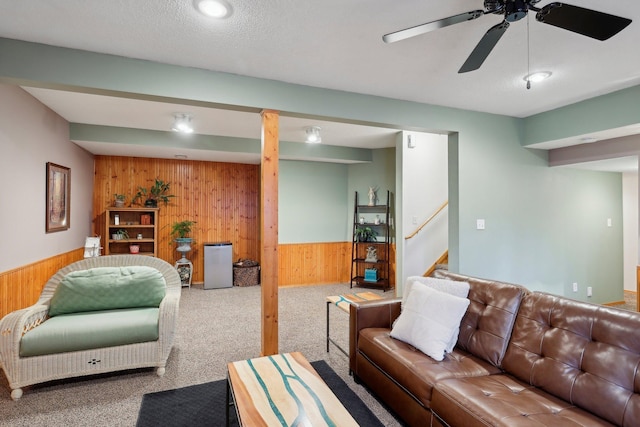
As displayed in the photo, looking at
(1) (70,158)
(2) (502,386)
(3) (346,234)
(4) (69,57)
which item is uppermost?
(4) (69,57)

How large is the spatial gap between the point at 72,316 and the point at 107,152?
3.44 meters

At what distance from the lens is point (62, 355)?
2426mm

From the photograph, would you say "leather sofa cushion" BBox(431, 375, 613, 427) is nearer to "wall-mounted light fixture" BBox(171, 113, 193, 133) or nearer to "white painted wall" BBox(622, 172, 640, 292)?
"wall-mounted light fixture" BBox(171, 113, 193, 133)

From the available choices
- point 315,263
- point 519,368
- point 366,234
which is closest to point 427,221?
point 366,234

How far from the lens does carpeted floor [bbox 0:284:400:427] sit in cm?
218

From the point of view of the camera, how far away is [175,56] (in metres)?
2.45

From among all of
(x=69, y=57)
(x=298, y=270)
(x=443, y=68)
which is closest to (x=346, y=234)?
(x=298, y=270)

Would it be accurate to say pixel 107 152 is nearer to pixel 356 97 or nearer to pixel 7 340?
pixel 7 340

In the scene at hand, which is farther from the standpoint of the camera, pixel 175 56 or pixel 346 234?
pixel 346 234

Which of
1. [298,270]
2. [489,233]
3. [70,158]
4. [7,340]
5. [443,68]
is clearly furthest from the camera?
[298,270]

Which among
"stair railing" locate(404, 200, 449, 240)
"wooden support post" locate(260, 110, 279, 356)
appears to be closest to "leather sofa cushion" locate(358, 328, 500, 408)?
→ "wooden support post" locate(260, 110, 279, 356)

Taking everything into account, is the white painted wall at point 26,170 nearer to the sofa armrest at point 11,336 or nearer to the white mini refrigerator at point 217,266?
the sofa armrest at point 11,336

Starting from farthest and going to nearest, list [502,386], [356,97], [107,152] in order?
[107,152] → [356,97] → [502,386]

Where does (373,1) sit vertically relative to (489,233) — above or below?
above
